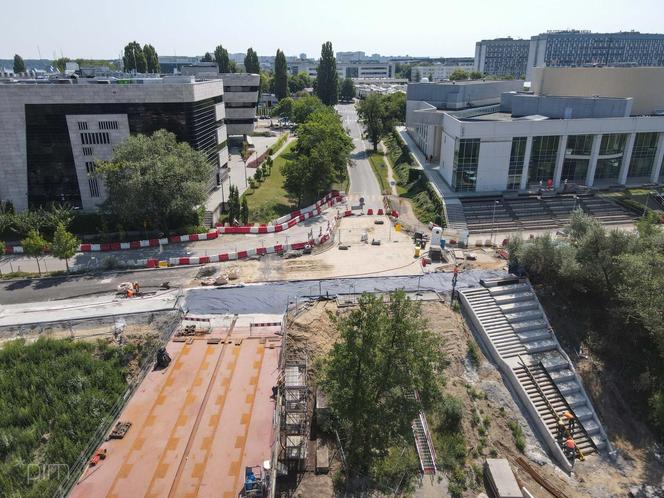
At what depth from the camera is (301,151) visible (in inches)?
2552

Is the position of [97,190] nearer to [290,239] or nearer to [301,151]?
[290,239]

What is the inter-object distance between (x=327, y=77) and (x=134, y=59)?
5034cm

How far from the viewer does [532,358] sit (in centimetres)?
3033

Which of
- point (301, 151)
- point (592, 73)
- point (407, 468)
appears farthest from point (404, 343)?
point (592, 73)

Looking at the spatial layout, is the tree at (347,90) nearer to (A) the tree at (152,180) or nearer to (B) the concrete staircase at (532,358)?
(A) the tree at (152,180)

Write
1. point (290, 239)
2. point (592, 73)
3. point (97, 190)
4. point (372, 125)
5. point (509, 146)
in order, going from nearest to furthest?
point (290, 239)
point (97, 190)
point (509, 146)
point (592, 73)
point (372, 125)

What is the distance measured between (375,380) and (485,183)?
3683 cm

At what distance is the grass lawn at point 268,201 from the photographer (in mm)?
51344

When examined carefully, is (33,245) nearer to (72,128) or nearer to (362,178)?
(72,128)

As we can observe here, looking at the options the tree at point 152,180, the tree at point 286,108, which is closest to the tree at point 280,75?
the tree at point 286,108

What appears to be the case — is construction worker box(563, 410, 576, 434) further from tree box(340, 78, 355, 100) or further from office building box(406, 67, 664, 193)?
tree box(340, 78, 355, 100)

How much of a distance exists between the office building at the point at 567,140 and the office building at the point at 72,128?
2946 cm

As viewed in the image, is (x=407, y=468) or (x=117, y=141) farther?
(x=117, y=141)

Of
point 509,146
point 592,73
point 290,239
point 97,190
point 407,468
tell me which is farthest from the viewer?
point 592,73
